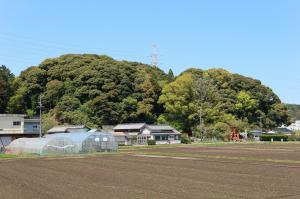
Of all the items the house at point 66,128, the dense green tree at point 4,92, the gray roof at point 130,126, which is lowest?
the house at point 66,128

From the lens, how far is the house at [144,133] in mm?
81562

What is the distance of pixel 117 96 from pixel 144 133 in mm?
9275

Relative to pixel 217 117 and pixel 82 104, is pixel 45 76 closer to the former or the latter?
pixel 82 104

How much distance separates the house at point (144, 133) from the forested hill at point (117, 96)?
3.77m

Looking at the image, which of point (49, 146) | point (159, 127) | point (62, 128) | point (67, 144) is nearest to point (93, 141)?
point (67, 144)

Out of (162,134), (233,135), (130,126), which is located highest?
(130,126)

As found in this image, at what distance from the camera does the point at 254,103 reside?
326ft

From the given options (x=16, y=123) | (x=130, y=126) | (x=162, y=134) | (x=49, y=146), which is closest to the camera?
(x=49, y=146)

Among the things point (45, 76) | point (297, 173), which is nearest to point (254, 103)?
point (45, 76)

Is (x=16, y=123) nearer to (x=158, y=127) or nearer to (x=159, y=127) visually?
(x=158, y=127)

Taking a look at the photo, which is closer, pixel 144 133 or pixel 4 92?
pixel 4 92

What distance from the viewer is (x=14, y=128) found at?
6769 cm

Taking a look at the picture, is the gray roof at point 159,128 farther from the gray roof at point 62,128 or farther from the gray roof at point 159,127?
the gray roof at point 62,128

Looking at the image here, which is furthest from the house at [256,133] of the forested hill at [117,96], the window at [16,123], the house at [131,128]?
the window at [16,123]
